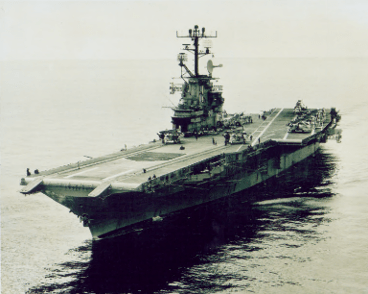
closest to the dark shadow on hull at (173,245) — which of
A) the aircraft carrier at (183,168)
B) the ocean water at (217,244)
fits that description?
the ocean water at (217,244)

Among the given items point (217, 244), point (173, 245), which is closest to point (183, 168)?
point (173, 245)

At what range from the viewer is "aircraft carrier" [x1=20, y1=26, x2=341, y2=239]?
833 inches

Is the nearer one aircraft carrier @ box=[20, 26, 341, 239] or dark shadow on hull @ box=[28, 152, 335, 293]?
dark shadow on hull @ box=[28, 152, 335, 293]

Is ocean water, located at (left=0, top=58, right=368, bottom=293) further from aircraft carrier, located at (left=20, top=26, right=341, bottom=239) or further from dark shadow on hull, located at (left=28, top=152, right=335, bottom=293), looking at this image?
aircraft carrier, located at (left=20, top=26, right=341, bottom=239)

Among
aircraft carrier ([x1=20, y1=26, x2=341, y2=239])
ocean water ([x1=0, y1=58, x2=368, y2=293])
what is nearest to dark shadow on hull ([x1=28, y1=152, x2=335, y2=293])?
ocean water ([x1=0, y1=58, x2=368, y2=293])

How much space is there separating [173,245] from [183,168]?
12.5 feet

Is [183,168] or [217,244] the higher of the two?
[183,168]

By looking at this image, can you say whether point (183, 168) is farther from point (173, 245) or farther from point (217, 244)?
point (217, 244)

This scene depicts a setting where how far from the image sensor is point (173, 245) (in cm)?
2142

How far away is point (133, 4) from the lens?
7450cm

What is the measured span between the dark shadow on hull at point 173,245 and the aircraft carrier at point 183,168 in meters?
0.74

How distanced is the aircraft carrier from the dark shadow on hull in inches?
29.3

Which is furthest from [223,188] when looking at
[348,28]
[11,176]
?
[348,28]

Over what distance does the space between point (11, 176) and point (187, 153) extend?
13.9 metres
